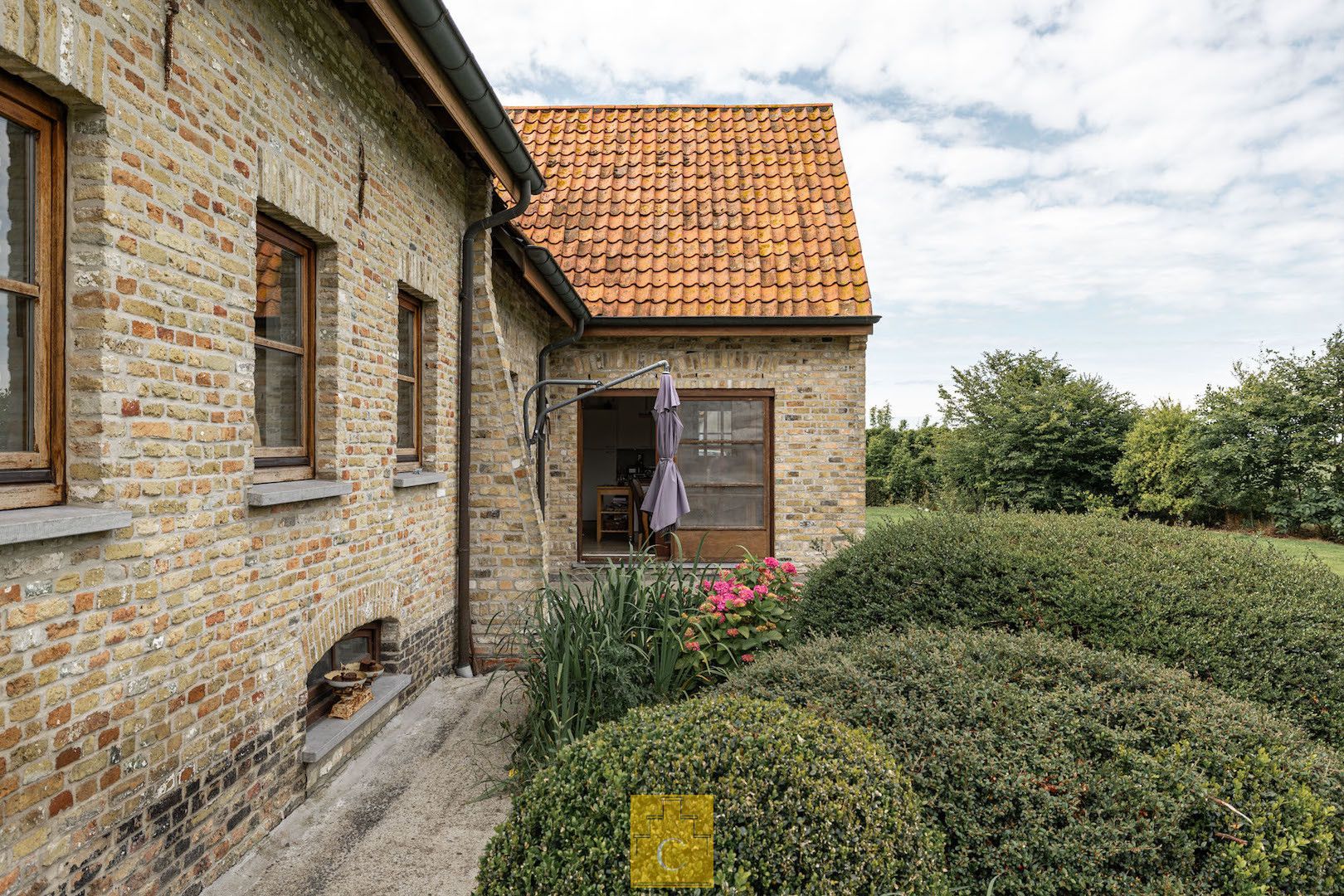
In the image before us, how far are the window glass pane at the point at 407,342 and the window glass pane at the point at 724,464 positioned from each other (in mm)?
5033

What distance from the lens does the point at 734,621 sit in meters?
4.40

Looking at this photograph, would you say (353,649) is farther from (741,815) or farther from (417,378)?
(741,815)

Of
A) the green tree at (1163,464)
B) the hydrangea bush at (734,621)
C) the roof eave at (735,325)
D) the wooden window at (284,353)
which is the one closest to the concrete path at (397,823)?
the hydrangea bush at (734,621)

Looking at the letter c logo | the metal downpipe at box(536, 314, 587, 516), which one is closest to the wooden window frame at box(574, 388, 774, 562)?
the metal downpipe at box(536, 314, 587, 516)

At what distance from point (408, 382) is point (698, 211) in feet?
20.8

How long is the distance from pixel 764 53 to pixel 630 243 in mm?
3078

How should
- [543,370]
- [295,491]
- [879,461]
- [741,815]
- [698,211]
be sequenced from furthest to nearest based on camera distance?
[879,461] → [698,211] → [543,370] → [295,491] → [741,815]

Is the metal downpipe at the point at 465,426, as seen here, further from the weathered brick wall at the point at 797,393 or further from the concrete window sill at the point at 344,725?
the weathered brick wall at the point at 797,393

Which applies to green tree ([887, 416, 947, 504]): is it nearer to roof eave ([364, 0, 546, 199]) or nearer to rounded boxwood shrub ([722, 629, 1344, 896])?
roof eave ([364, 0, 546, 199])

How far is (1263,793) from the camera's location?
2289mm

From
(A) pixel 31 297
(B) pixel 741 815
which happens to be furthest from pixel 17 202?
(B) pixel 741 815

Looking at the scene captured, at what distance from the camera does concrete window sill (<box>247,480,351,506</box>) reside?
3002mm

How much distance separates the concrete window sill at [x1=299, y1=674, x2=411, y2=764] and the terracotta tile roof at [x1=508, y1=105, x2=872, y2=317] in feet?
17.9

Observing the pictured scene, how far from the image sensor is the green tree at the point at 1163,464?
49.5 feet
